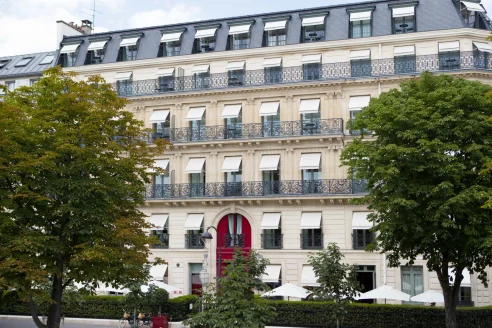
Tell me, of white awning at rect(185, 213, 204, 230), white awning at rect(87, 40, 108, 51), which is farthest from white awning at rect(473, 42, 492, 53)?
white awning at rect(87, 40, 108, 51)

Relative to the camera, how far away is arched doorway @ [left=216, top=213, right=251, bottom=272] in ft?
123

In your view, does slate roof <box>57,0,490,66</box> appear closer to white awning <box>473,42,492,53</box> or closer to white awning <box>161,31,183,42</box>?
white awning <box>161,31,183,42</box>

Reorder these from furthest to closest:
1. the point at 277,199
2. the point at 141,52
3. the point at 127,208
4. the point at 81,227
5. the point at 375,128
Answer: the point at 141,52 < the point at 277,199 < the point at 375,128 < the point at 127,208 < the point at 81,227

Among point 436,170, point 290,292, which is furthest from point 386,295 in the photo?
point 436,170

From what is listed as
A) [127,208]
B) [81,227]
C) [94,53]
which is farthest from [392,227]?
[94,53]

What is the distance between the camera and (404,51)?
3594cm

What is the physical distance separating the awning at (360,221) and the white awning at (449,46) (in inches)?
398

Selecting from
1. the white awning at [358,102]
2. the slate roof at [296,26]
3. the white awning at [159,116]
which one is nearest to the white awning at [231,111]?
the white awning at [159,116]

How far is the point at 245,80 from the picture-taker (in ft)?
127

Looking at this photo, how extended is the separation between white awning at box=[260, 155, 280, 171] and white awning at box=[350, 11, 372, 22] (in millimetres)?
9208

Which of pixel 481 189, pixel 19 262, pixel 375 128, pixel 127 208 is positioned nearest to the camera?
pixel 19 262

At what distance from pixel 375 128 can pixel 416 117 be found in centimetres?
169

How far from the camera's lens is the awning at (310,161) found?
36069 millimetres

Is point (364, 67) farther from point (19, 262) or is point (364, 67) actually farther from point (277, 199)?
point (19, 262)
